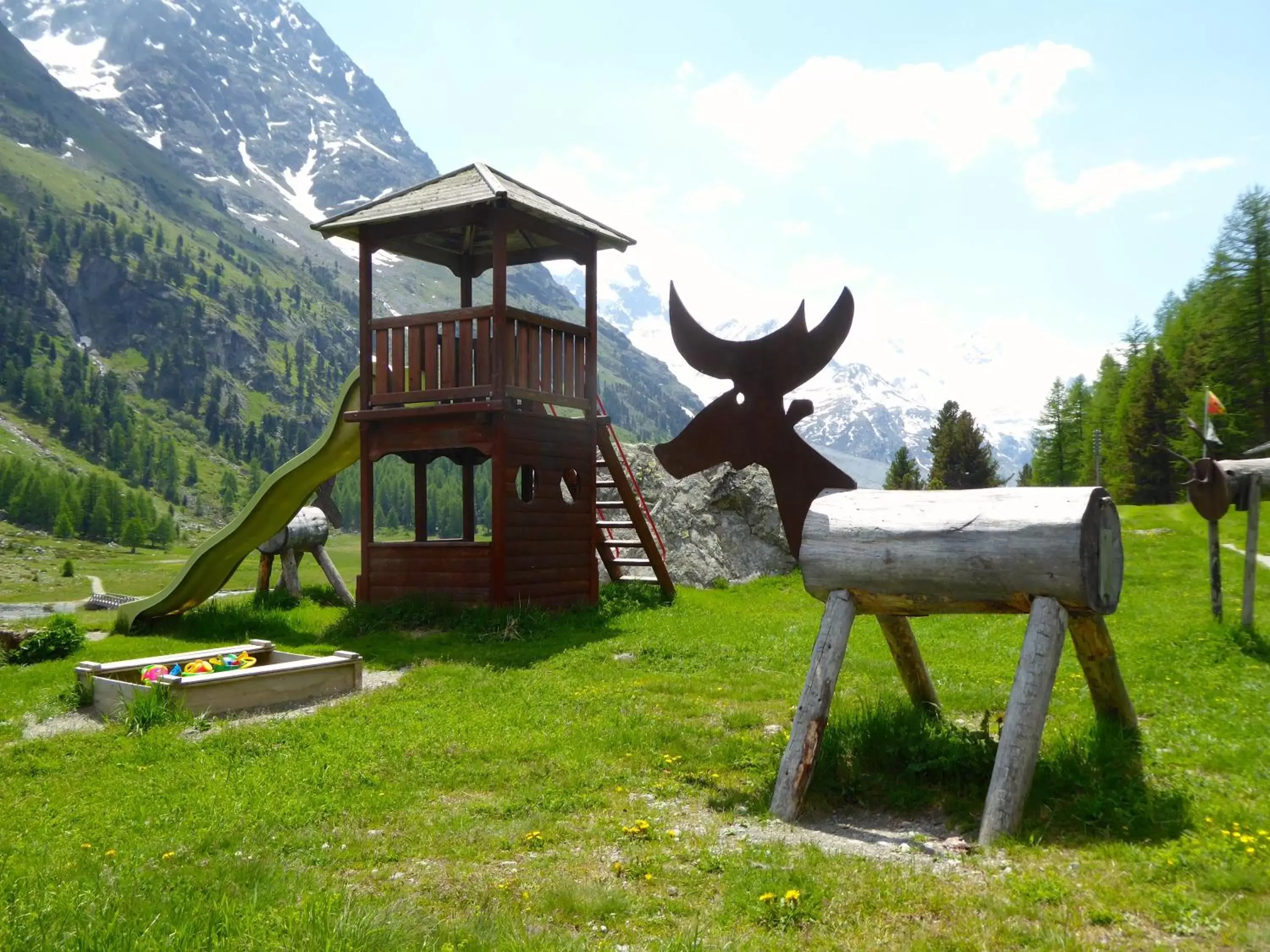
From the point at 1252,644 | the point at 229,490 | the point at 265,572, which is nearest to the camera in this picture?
the point at 1252,644

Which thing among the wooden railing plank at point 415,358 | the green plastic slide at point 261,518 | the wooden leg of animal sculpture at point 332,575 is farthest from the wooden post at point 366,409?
the wooden leg of animal sculpture at point 332,575

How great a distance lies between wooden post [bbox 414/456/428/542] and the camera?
1892 cm

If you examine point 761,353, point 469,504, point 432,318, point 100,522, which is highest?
point 432,318

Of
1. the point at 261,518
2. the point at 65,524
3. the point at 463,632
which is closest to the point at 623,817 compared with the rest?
the point at 463,632

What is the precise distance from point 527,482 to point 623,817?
38.0 feet

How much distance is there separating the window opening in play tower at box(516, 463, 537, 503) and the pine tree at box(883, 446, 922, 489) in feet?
241

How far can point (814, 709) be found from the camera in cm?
662

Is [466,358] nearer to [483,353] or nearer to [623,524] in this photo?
[483,353]

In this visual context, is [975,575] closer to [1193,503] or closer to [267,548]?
[1193,503]

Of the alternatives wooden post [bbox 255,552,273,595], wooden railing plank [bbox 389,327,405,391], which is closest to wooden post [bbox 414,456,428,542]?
wooden railing plank [bbox 389,327,405,391]

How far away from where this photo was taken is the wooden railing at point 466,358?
15.6 m

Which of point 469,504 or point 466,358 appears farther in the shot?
point 469,504

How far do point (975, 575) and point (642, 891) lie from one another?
110 inches

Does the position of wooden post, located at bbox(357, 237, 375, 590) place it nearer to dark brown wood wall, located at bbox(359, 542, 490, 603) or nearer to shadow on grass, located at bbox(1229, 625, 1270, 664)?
dark brown wood wall, located at bbox(359, 542, 490, 603)
